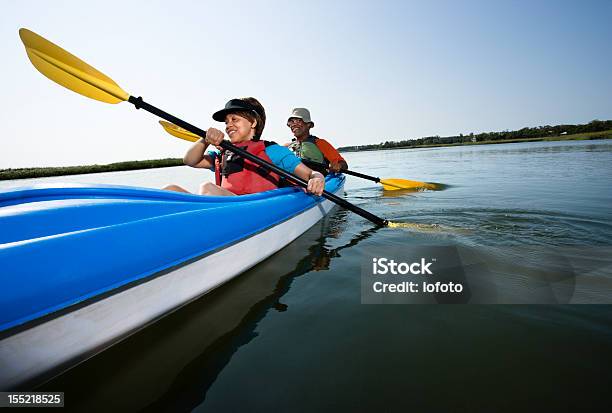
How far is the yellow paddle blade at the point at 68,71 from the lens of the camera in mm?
3195

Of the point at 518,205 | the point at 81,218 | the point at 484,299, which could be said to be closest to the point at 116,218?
the point at 81,218

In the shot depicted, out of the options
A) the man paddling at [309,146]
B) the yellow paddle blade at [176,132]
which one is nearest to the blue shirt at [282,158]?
the yellow paddle blade at [176,132]

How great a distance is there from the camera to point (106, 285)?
149 cm

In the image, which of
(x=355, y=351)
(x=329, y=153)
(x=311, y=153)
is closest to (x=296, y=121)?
(x=311, y=153)

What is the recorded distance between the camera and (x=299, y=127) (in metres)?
6.57

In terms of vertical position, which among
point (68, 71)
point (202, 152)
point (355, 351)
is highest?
point (68, 71)

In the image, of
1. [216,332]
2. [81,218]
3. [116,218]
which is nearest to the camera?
[81,218]

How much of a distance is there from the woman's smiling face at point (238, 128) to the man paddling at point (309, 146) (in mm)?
2438

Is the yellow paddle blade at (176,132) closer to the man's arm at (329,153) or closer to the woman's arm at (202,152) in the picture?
the woman's arm at (202,152)

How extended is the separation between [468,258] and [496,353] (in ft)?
5.21

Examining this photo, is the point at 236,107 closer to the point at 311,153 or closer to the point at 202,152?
the point at 202,152

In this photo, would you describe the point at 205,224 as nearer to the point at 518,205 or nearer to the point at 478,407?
the point at 478,407

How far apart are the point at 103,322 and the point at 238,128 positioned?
2.48 m

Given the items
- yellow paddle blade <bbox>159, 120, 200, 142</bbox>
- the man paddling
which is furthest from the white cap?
yellow paddle blade <bbox>159, 120, 200, 142</bbox>
